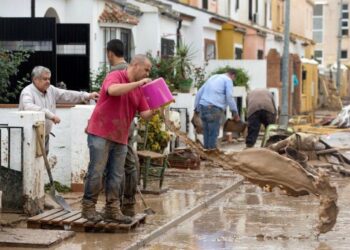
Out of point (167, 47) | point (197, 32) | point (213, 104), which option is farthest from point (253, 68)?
point (213, 104)

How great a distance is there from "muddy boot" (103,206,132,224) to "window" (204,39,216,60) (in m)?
22.4

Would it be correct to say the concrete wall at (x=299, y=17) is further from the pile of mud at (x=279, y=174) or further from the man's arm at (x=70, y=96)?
the pile of mud at (x=279, y=174)

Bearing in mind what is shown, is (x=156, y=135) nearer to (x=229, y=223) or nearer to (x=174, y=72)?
(x=229, y=223)

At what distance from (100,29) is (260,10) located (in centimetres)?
2616

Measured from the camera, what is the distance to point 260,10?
151 ft

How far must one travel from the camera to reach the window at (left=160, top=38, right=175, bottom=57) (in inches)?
982

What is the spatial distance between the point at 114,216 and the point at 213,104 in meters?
7.74

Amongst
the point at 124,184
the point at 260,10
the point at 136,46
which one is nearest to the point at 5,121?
the point at 124,184

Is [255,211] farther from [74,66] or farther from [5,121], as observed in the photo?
[74,66]

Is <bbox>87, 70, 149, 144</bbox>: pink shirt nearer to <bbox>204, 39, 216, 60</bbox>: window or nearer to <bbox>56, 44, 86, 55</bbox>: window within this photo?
<bbox>56, 44, 86, 55</bbox>: window

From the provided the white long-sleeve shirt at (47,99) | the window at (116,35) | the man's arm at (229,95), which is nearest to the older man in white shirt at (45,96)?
the white long-sleeve shirt at (47,99)

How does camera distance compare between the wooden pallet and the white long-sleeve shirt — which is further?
the white long-sleeve shirt

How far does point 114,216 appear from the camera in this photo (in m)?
9.96

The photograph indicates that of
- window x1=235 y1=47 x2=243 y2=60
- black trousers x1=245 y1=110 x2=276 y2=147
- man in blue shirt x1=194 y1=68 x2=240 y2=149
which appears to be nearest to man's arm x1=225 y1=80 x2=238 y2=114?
man in blue shirt x1=194 y1=68 x2=240 y2=149
